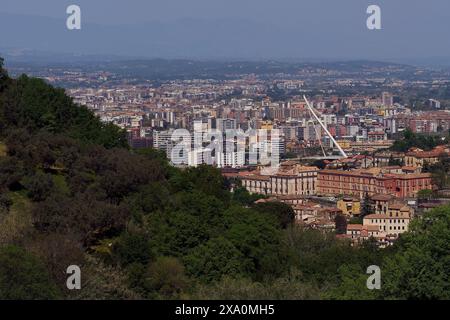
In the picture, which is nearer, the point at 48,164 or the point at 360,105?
the point at 48,164

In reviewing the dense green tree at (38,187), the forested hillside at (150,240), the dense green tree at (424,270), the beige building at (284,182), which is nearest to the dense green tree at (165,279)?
the forested hillside at (150,240)

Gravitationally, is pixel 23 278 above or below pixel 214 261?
above

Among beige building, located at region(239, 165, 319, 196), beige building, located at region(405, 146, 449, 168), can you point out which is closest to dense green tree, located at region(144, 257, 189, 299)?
beige building, located at region(239, 165, 319, 196)

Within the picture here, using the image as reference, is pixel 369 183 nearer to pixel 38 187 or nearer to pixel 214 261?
pixel 38 187

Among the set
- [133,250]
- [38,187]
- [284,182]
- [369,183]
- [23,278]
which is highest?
[38,187]

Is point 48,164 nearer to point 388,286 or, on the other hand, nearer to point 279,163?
point 388,286

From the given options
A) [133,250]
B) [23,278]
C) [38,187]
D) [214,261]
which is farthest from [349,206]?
[23,278]

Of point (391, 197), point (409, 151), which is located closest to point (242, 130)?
point (409, 151)

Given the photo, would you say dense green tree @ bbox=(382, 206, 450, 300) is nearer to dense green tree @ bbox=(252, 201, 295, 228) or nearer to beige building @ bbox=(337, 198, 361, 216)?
dense green tree @ bbox=(252, 201, 295, 228)
